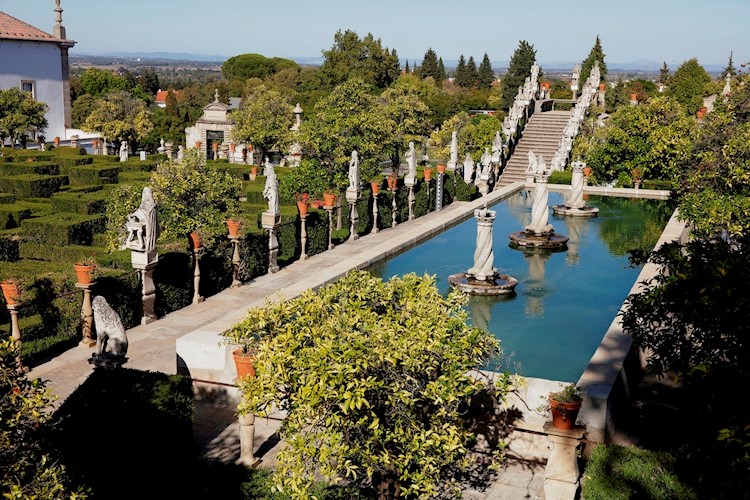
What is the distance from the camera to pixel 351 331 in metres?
7.75

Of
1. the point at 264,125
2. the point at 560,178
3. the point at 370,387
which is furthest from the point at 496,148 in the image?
the point at 370,387

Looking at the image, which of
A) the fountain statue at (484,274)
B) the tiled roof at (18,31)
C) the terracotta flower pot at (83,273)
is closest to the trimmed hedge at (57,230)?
the terracotta flower pot at (83,273)

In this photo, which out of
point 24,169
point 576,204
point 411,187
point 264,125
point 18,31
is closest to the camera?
point 411,187

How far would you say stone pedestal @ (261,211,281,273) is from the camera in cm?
1934

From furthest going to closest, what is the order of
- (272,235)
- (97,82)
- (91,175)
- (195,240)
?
(97,82) → (91,175) → (272,235) → (195,240)

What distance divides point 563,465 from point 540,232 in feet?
49.4

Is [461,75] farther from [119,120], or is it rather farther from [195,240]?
[195,240]

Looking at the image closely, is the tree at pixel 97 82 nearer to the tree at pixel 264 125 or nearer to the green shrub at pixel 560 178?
the tree at pixel 264 125

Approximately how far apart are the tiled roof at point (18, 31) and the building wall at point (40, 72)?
409mm

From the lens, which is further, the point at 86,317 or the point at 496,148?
the point at 496,148

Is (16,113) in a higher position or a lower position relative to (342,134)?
higher

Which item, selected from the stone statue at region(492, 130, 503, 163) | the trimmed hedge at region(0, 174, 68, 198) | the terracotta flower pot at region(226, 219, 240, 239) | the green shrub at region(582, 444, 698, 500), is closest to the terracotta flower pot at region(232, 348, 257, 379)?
the green shrub at region(582, 444, 698, 500)

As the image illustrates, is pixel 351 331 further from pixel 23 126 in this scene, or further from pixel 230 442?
pixel 23 126

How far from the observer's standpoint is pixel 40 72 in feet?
204
